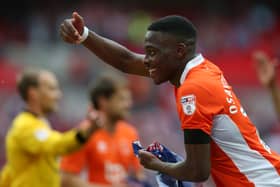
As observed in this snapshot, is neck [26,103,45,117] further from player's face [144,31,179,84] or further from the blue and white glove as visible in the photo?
player's face [144,31,179,84]

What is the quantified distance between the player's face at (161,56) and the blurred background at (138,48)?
25.8ft

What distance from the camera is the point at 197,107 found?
4.97 metres

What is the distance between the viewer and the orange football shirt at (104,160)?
28.1ft

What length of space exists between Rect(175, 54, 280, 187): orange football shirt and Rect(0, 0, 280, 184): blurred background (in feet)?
25.6

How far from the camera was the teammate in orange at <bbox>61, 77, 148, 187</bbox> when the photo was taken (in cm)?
855

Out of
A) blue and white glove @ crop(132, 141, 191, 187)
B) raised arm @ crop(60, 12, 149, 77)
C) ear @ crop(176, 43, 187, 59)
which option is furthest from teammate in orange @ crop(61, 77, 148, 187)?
ear @ crop(176, 43, 187, 59)

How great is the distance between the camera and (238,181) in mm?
5277

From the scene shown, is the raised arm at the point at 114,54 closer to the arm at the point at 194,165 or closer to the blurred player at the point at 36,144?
the arm at the point at 194,165

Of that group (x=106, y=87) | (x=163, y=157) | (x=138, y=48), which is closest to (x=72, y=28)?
(x=163, y=157)

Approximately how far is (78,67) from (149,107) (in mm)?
1720

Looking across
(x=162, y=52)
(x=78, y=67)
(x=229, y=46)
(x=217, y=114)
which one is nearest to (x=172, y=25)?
(x=162, y=52)

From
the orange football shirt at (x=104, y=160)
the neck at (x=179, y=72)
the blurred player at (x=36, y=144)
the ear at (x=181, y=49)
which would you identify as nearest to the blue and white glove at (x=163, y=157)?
the neck at (x=179, y=72)

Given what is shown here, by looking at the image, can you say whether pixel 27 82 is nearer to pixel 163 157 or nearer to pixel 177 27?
pixel 163 157

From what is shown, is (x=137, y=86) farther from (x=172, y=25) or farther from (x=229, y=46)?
(x=172, y=25)
